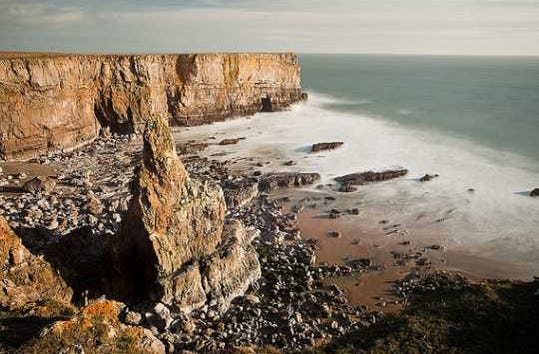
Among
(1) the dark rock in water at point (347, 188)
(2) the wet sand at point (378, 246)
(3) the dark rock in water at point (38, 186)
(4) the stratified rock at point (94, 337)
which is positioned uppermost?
(4) the stratified rock at point (94, 337)

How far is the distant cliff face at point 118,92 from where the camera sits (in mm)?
40906

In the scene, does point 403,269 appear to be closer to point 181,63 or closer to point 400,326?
point 400,326

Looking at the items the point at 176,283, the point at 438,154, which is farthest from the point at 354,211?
the point at 438,154

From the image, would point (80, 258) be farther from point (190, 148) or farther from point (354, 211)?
point (190, 148)

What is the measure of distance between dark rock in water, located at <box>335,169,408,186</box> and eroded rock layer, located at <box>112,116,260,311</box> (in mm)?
17983

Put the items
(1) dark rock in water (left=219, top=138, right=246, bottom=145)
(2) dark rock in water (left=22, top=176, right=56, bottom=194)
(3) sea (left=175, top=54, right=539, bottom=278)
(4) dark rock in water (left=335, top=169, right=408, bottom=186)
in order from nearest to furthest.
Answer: (3) sea (left=175, top=54, right=539, bottom=278), (2) dark rock in water (left=22, top=176, right=56, bottom=194), (4) dark rock in water (left=335, top=169, right=408, bottom=186), (1) dark rock in water (left=219, top=138, right=246, bottom=145)

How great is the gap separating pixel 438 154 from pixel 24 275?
3835 centimetres

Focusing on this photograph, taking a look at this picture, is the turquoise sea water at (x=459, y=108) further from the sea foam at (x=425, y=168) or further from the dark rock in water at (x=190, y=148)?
the dark rock in water at (x=190, y=148)

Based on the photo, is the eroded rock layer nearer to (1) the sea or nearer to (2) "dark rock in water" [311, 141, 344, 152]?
(1) the sea

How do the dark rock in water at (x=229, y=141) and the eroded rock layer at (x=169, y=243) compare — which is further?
the dark rock in water at (x=229, y=141)

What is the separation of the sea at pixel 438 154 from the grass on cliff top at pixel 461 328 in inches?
395

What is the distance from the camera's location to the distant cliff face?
134ft

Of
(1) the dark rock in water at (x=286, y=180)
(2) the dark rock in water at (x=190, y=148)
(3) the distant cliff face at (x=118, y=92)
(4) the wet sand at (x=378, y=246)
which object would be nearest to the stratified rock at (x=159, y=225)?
(4) the wet sand at (x=378, y=246)

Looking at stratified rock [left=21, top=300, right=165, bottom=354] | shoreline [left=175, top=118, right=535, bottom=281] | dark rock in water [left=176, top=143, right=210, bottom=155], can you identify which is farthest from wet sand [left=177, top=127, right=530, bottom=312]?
dark rock in water [left=176, top=143, right=210, bottom=155]
